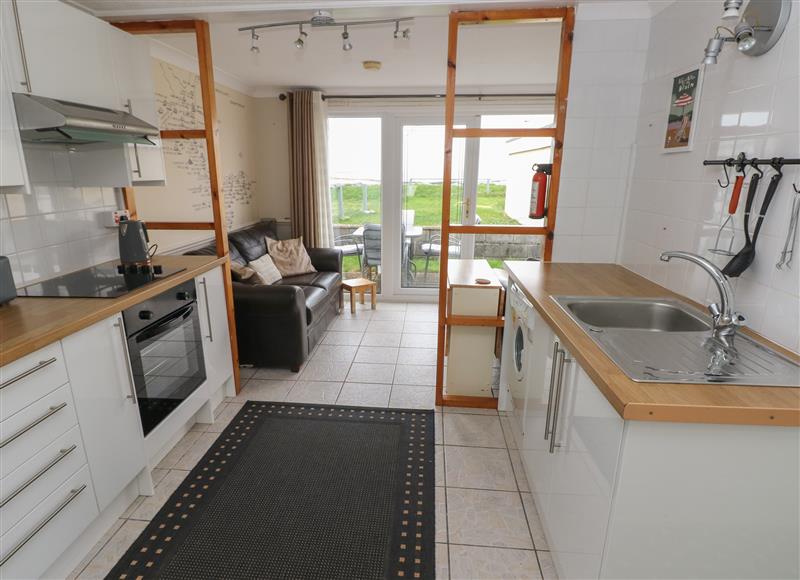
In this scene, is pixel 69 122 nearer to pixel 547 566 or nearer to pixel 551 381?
pixel 551 381

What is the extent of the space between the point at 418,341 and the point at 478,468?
1818 mm

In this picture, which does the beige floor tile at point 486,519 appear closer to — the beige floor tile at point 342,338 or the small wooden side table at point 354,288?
the beige floor tile at point 342,338

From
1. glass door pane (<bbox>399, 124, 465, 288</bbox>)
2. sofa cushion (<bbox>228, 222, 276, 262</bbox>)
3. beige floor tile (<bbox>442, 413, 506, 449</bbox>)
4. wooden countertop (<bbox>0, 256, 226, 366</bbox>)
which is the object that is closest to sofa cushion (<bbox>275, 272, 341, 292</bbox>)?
sofa cushion (<bbox>228, 222, 276, 262</bbox>)

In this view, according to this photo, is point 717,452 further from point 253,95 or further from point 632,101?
point 253,95

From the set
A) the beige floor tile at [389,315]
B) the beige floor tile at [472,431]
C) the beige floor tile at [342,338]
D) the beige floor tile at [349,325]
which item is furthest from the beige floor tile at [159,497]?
the beige floor tile at [389,315]

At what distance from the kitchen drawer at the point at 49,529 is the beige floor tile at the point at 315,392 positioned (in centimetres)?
136

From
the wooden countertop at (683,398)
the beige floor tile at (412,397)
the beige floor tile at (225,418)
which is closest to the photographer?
the wooden countertop at (683,398)

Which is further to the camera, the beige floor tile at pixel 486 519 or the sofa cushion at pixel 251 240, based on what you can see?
the sofa cushion at pixel 251 240

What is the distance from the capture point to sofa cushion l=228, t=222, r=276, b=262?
12.8 ft

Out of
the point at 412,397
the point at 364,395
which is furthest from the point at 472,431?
the point at 364,395

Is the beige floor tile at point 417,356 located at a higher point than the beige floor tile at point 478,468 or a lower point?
higher

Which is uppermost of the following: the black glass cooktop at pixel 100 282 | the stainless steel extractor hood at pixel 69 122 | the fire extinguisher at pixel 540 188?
the stainless steel extractor hood at pixel 69 122

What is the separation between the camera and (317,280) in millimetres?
4156

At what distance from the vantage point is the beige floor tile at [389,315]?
182 inches
